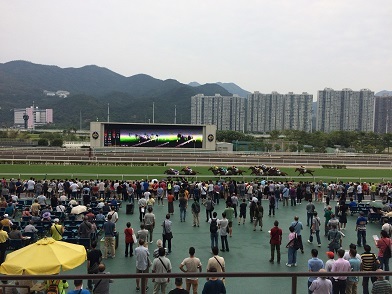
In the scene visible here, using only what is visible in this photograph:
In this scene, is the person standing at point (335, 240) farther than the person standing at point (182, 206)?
No

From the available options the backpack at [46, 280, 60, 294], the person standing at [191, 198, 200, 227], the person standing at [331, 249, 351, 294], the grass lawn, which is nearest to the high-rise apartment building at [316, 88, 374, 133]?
the grass lawn

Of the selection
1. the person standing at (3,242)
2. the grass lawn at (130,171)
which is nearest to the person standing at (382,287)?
the person standing at (3,242)

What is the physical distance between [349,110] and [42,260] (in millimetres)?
198577

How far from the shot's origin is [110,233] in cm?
1184

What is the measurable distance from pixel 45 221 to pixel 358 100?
640ft

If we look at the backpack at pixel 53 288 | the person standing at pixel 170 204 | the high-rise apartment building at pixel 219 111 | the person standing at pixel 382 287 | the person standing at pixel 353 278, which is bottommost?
the person standing at pixel 170 204

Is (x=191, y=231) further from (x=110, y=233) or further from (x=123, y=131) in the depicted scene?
(x=123, y=131)

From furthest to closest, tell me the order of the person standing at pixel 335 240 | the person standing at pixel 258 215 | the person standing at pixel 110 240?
1. the person standing at pixel 258 215
2. the person standing at pixel 110 240
3. the person standing at pixel 335 240

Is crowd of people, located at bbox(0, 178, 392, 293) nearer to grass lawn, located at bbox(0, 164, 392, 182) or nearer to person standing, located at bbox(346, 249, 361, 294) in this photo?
person standing, located at bbox(346, 249, 361, 294)

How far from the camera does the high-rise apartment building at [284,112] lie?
190250mm

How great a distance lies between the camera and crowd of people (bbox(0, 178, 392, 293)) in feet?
27.7

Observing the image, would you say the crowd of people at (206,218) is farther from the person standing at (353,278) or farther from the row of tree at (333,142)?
the row of tree at (333,142)

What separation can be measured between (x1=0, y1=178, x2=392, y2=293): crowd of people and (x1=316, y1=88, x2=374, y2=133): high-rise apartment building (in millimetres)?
176529

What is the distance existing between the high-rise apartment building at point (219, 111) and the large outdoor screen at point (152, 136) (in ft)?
428
